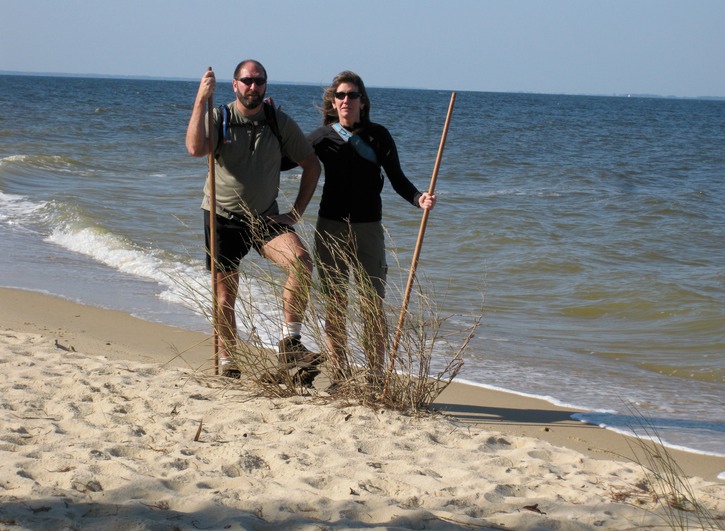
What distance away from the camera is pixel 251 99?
191 inches

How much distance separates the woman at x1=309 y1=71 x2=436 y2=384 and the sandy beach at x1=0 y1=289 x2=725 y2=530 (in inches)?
27.5

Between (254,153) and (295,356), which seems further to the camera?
(254,153)

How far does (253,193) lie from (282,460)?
166cm

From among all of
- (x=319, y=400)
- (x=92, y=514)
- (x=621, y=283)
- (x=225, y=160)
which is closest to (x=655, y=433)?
(x=319, y=400)

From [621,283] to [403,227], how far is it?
3905 millimetres

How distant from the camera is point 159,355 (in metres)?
6.10

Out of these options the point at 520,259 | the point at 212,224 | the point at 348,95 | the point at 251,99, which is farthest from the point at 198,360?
the point at 520,259

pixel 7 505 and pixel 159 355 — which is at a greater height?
pixel 7 505

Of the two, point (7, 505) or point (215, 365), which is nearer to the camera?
point (7, 505)

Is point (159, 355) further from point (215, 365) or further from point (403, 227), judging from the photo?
point (403, 227)

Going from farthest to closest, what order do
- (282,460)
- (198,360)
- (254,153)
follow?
(198,360) → (254,153) → (282,460)

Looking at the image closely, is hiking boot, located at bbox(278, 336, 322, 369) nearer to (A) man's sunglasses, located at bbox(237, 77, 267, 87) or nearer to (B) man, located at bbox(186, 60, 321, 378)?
(B) man, located at bbox(186, 60, 321, 378)

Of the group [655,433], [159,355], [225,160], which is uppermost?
[225,160]

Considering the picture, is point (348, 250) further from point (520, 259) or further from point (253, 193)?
point (520, 259)
